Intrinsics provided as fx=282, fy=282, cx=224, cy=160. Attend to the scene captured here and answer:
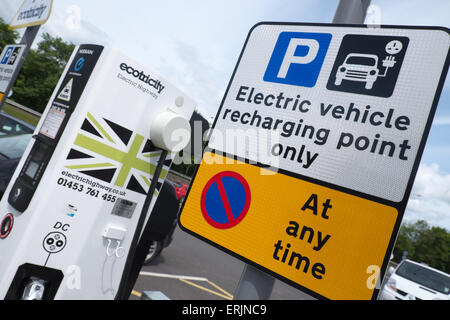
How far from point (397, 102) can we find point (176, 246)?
644 centimetres

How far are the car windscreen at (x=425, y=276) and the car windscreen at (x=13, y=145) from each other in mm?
7961

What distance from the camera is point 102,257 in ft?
6.79

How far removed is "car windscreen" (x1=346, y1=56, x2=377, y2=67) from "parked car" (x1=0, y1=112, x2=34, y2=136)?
4.70 m

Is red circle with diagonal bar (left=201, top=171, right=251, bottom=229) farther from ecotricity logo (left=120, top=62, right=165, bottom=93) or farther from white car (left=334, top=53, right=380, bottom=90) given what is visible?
ecotricity logo (left=120, top=62, right=165, bottom=93)

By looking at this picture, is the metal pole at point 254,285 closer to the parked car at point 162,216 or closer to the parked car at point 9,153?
the parked car at point 162,216

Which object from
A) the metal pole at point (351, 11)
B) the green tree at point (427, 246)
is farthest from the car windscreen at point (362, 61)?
the green tree at point (427, 246)

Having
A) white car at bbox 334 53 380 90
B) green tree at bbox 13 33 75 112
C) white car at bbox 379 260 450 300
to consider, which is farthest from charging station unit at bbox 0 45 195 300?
green tree at bbox 13 33 75 112

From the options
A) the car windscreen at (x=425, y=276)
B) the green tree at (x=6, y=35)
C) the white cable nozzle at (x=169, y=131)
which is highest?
the green tree at (x=6, y=35)

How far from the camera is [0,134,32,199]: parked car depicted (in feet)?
10.1

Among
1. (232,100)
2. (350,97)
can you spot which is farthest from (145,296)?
(350,97)

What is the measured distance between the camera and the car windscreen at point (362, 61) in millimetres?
917

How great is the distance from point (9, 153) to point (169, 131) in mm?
2686

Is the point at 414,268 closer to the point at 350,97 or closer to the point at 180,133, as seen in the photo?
the point at 180,133

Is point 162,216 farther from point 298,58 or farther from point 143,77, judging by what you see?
point 298,58
